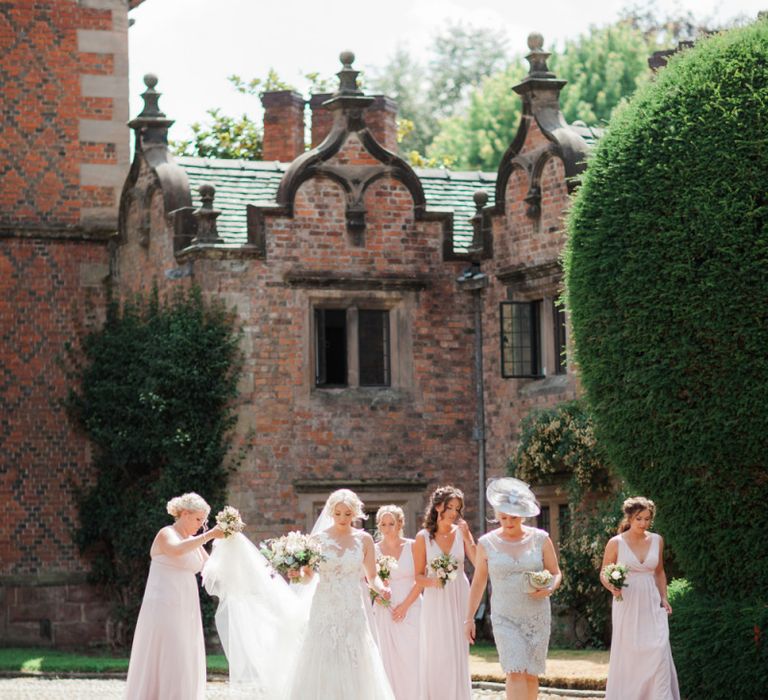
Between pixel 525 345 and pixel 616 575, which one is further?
pixel 525 345

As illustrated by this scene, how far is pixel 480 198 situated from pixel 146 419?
513cm

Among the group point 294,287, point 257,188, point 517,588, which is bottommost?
point 517,588

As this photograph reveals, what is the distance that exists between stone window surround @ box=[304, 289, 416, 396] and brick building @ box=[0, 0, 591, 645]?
0.03m

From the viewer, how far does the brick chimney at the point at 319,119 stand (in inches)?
1132

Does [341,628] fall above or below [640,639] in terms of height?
above

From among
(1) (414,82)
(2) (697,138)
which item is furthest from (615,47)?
(2) (697,138)

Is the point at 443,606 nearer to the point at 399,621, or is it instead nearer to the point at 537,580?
the point at 399,621

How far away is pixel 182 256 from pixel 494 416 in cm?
447

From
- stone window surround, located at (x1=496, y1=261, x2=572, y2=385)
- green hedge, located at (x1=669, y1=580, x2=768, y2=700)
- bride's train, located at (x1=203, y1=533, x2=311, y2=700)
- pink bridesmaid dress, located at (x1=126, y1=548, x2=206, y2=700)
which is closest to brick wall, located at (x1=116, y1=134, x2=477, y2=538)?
stone window surround, located at (x1=496, y1=261, x2=572, y2=385)

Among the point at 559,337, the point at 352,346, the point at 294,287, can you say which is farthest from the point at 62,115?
the point at 559,337

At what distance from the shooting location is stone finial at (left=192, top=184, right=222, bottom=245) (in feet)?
78.8

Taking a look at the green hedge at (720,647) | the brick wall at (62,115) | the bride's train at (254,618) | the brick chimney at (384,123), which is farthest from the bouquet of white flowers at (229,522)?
the brick chimney at (384,123)

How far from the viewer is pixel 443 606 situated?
1463cm

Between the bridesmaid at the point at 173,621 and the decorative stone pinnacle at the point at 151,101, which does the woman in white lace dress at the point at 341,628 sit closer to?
the bridesmaid at the point at 173,621
